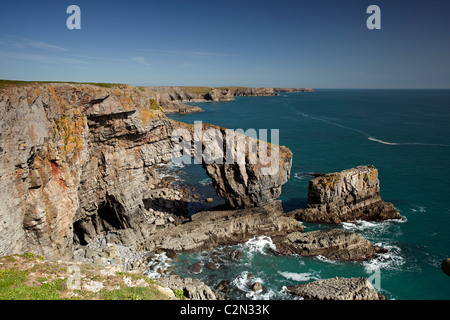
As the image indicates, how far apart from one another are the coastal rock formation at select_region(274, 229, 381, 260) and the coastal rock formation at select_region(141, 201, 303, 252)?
3.19 metres

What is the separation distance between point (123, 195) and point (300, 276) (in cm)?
2104

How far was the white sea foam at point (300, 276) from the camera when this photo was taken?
88.3 feet

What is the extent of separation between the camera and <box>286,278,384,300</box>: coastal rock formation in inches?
879

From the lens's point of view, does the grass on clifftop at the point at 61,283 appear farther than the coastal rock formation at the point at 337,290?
No

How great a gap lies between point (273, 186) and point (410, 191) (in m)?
27.5

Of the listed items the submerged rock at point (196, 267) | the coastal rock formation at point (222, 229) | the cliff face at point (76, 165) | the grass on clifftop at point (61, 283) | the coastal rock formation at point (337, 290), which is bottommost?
the submerged rock at point (196, 267)

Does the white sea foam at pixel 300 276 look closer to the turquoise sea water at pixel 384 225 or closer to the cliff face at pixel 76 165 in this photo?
the turquoise sea water at pixel 384 225

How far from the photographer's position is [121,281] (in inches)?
654

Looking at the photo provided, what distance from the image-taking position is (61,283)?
591 inches

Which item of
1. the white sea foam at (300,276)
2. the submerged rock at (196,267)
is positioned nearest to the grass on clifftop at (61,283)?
the submerged rock at (196,267)

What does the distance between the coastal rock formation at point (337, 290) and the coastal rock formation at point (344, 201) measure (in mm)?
14390

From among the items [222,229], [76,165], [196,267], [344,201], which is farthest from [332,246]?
A: [76,165]

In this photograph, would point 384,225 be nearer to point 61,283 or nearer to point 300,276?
point 300,276
